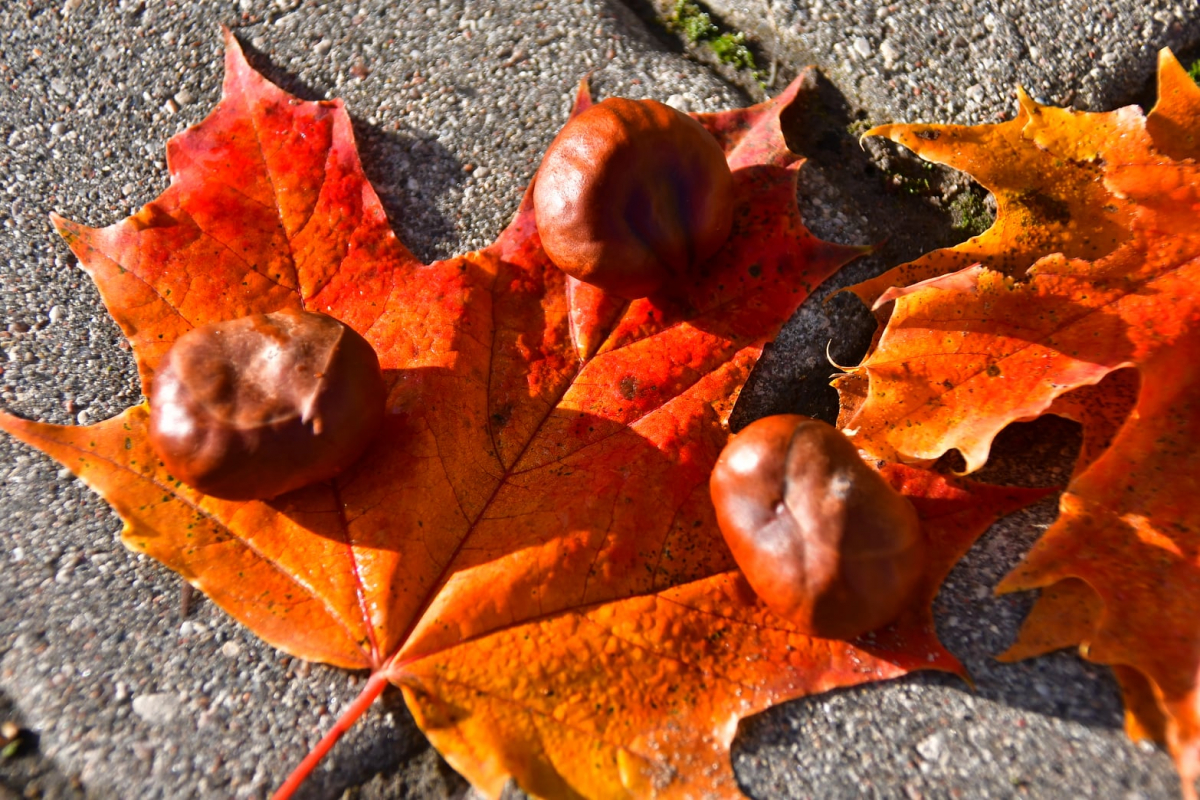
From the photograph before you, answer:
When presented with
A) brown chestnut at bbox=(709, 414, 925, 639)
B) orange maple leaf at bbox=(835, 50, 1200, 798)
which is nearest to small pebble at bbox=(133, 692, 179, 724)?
brown chestnut at bbox=(709, 414, 925, 639)

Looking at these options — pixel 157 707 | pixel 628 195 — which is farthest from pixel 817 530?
pixel 157 707

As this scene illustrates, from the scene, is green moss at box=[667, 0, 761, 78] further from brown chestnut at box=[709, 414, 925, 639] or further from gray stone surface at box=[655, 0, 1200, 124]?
brown chestnut at box=[709, 414, 925, 639]

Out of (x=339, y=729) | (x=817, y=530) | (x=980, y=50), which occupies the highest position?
(x=980, y=50)

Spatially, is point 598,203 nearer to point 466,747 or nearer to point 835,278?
point 835,278

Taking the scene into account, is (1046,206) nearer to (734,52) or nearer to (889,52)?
(889,52)

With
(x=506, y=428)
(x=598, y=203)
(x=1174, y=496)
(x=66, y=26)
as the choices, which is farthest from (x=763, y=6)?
(x=66, y=26)
